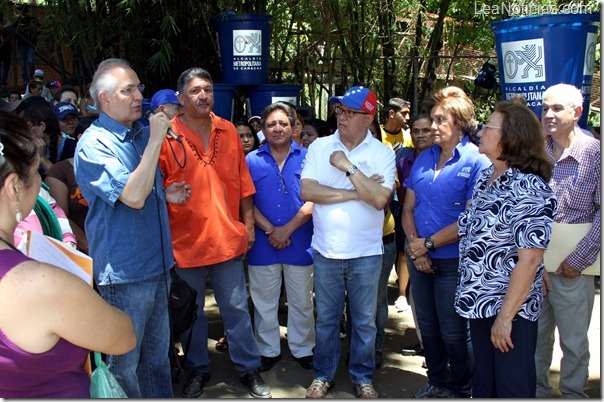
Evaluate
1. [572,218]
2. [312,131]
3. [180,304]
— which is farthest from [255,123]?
[572,218]

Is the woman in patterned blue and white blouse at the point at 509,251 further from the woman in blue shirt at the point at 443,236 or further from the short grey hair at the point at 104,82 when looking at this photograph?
the short grey hair at the point at 104,82

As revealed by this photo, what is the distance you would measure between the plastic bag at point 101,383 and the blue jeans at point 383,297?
2.59 m

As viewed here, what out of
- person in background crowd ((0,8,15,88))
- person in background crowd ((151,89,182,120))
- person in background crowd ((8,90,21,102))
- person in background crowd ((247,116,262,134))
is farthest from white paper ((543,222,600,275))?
person in background crowd ((0,8,15,88))

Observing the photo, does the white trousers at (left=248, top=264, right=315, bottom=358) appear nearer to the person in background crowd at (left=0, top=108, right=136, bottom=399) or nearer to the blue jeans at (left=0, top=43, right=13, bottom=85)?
the person in background crowd at (left=0, top=108, right=136, bottom=399)

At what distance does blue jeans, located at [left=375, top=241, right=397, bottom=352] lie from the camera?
430cm

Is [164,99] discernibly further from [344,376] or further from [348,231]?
[344,376]

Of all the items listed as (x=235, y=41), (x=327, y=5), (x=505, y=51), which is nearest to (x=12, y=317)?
(x=505, y=51)

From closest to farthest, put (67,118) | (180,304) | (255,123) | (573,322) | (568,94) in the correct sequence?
(180,304), (568,94), (573,322), (67,118), (255,123)

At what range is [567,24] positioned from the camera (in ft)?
12.6

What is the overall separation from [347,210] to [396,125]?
216 centimetres

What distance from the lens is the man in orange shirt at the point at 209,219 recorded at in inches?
143

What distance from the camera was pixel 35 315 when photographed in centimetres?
154

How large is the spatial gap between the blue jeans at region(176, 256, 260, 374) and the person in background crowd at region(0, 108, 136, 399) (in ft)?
6.58

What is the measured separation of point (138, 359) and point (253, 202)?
1.51 m
